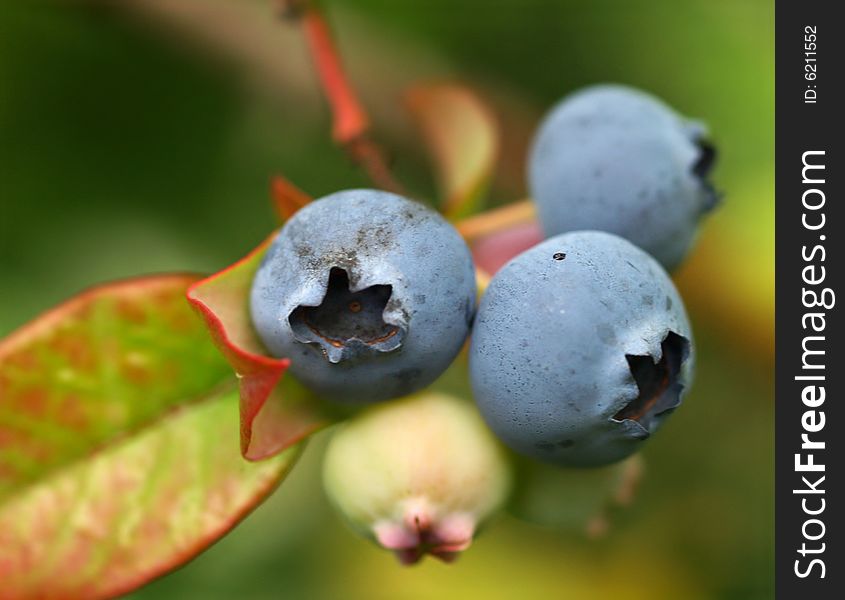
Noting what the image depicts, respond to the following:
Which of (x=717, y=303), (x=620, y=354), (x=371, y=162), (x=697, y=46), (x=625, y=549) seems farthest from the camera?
(x=697, y=46)

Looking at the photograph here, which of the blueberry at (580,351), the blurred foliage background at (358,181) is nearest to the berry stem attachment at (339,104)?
the blueberry at (580,351)

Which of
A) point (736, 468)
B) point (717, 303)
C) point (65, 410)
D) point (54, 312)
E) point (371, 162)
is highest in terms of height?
point (371, 162)

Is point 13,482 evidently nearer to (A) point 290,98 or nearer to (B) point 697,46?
(A) point 290,98

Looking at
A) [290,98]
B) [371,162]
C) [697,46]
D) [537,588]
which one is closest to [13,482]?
[371,162]

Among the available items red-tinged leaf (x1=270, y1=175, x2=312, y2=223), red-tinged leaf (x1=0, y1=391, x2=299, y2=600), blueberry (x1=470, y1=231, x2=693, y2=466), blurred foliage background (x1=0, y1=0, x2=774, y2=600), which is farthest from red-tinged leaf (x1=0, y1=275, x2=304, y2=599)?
blurred foliage background (x1=0, y1=0, x2=774, y2=600)

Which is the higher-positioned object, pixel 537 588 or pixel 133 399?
pixel 133 399
